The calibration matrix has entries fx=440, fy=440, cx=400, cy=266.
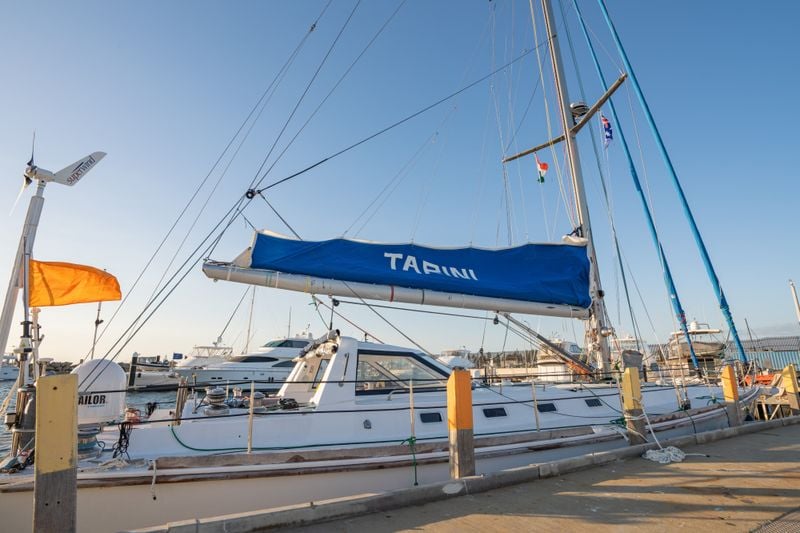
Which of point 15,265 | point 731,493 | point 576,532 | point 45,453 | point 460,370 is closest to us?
point 45,453

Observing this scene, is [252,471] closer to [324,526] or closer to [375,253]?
[324,526]

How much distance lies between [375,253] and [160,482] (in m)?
4.10

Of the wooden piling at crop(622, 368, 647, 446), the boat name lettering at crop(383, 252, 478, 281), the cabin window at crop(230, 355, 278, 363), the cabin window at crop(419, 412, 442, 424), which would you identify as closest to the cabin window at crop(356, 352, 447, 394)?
the cabin window at crop(419, 412, 442, 424)

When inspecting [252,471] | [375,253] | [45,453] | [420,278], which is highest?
[375,253]

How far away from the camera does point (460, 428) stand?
16.5 feet

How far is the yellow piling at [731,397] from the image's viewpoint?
8758mm

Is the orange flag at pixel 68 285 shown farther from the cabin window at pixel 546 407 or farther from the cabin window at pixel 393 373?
the cabin window at pixel 546 407

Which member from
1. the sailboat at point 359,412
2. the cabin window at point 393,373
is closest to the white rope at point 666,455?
the sailboat at point 359,412

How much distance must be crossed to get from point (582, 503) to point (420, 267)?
3945mm

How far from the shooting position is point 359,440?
6016 mm

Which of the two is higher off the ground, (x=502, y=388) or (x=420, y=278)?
(x=420, y=278)

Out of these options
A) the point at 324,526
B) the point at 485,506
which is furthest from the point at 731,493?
the point at 324,526

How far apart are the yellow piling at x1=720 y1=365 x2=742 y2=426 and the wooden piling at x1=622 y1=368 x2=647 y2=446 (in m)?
3.51

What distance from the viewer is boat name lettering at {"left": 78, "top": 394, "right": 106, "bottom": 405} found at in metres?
5.42
